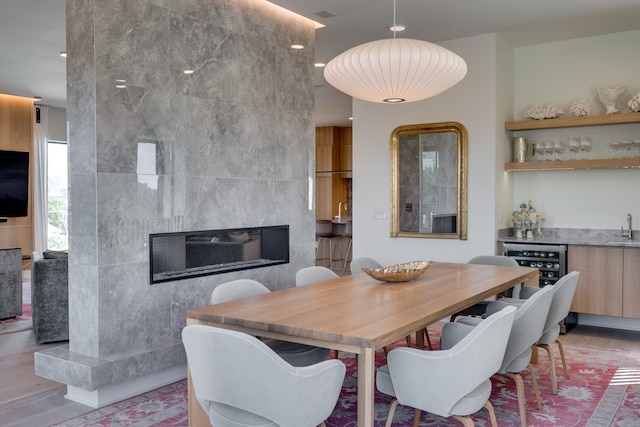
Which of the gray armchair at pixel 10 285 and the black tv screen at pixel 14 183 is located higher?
the black tv screen at pixel 14 183

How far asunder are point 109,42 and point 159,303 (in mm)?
1691

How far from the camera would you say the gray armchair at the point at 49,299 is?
15.9 feet

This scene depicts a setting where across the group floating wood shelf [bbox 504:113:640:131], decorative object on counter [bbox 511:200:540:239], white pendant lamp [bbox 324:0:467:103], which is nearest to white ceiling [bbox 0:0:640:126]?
floating wood shelf [bbox 504:113:640:131]

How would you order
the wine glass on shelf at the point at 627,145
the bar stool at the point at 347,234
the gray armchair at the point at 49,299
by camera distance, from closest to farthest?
the gray armchair at the point at 49,299 < the wine glass on shelf at the point at 627,145 < the bar stool at the point at 347,234

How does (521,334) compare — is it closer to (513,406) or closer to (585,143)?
(513,406)

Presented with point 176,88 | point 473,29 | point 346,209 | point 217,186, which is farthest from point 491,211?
point 346,209

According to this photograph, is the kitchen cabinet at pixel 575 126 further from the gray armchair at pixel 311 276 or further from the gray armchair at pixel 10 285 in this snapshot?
the gray armchair at pixel 10 285

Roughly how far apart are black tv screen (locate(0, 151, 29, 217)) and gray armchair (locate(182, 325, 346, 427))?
313 inches

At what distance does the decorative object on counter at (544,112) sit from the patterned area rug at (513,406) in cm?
254

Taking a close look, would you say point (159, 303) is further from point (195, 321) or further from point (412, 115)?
point (412, 115)

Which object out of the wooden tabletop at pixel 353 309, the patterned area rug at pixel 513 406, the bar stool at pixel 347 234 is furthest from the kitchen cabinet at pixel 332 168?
the wooden tabletop at pixel 353 309

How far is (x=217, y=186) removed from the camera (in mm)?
4230

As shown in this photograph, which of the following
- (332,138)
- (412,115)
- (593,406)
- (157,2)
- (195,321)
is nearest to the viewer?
(195,321)

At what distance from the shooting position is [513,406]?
3.32m
